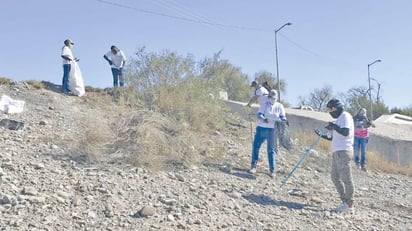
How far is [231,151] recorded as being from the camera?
8.56 meters

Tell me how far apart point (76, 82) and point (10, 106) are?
2.48m

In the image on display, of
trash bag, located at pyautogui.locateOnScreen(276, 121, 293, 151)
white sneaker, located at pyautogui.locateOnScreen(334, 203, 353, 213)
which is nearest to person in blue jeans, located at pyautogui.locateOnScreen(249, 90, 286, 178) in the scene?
white sneaker, located at pyautogui.locateOnScreen(334, 203, 353, 213)

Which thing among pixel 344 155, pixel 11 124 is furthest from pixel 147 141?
pixel 344 155

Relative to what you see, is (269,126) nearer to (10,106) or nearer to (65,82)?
(10,106)

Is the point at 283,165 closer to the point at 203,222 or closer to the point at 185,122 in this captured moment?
the point at 185,122

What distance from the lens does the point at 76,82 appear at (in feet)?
33.8

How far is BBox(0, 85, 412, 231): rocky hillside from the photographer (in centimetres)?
419

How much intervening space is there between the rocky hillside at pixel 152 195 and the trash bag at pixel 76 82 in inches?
Result: 85.0

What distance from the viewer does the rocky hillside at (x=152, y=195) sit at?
4.19 meters

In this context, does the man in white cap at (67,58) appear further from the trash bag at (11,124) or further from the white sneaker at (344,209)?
the white sneaker at (344,209)

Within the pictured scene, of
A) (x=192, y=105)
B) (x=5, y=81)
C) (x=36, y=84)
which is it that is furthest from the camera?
(x=36, y=84)

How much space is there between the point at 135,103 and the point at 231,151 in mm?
2995

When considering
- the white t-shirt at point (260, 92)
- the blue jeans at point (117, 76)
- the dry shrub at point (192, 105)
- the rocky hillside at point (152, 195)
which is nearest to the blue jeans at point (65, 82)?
the blue jeans at point (117, 76)

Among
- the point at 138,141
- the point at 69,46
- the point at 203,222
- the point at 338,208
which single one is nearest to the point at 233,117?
the point at 69,46
